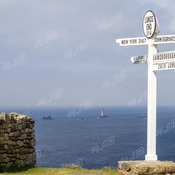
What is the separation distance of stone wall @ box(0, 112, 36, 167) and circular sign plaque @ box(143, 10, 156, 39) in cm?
668

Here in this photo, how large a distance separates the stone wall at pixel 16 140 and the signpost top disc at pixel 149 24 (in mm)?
6684

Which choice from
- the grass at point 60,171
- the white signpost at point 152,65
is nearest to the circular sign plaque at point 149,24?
the white signpost at point 152,65

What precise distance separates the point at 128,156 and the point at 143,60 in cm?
6029

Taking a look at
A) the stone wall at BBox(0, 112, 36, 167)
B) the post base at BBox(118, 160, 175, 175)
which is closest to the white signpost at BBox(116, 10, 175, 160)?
the post base at BBox(118, 160, 175, 175)

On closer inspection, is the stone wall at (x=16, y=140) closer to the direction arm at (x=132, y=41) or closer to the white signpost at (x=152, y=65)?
the direction arm at (x=132, y=41)

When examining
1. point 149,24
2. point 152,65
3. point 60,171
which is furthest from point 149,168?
point 60,171

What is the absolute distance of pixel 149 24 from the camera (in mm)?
12172

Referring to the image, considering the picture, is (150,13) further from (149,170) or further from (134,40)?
(149,170)

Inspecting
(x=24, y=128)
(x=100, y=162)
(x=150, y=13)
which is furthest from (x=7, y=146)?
(x=100, y=162)

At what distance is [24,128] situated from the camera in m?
17.1

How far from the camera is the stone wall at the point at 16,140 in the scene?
53.4ft

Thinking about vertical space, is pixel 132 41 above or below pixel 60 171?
above

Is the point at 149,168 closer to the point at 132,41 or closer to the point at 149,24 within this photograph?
the point at 132,41

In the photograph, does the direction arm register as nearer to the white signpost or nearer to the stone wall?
the white signpost
